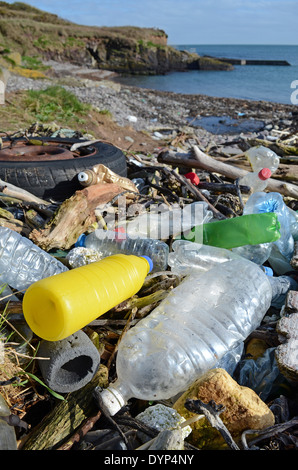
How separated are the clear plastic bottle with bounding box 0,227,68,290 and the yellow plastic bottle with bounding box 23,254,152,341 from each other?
404 millimetres

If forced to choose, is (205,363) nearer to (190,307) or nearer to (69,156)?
(190,307)

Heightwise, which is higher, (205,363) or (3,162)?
(3,162)

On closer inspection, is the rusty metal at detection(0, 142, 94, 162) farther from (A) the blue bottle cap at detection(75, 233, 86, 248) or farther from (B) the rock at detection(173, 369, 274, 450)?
(B) the rock at detection(173, 369, 274, 450)

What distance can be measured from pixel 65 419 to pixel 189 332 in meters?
0.58

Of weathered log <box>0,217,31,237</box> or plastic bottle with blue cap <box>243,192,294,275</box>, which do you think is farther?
plastic bottle with blue cap <box>243,192,294,275</box>

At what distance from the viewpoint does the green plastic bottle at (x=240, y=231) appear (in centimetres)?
220

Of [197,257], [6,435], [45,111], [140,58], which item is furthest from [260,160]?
[140,58]

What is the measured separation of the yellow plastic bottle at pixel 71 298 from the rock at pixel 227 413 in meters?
0.50

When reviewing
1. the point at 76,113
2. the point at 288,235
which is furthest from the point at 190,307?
the point at 76,113

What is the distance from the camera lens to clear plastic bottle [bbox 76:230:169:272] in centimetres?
221

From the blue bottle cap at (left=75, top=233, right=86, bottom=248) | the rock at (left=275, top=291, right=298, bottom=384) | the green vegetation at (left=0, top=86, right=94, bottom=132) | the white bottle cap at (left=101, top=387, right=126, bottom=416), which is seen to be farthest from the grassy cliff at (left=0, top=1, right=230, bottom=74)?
the white bottle cap at (left=101, top=387, right=126, bottom=416)

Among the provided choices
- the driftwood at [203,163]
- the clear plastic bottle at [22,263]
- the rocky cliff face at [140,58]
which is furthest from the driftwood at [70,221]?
the rocky cliff face at [140,58]
